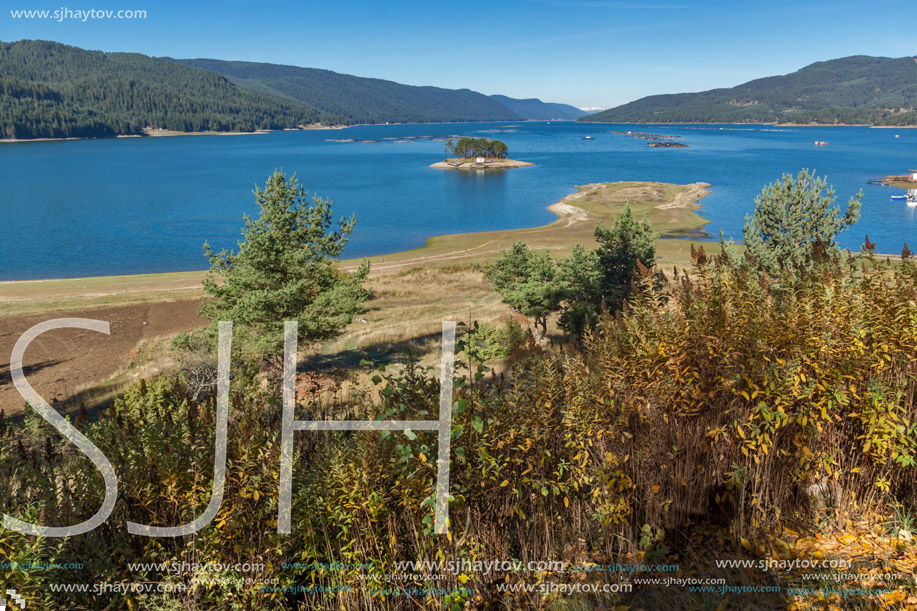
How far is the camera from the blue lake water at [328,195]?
163ft

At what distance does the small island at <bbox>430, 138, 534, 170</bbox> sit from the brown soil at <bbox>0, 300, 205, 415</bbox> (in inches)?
4234

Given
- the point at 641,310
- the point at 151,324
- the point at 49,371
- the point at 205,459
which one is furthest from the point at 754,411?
the point at 151,324

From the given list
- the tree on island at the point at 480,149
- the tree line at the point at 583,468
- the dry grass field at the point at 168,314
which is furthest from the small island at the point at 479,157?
the tree line at the point at 583,468

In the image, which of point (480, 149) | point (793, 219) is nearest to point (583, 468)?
point (793, 219)

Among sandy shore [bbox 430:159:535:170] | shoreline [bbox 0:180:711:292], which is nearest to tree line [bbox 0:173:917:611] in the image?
shoreline [bbox 0:180:711:292]

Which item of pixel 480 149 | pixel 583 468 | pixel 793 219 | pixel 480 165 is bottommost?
pixel 583 468

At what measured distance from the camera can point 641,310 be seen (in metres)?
4.71

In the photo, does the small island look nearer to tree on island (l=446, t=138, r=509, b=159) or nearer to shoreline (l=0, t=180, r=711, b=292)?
tree on island (l=446, t=138, r=509, b=159)

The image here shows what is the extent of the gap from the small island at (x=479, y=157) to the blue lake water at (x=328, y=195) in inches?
244

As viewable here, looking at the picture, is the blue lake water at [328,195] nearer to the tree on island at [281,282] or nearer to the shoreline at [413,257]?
the shoreline at [413,257]

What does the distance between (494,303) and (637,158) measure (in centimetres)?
13999

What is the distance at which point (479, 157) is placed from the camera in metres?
135

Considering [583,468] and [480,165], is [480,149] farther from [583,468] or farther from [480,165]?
[583,468]

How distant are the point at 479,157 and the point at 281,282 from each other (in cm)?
12506
